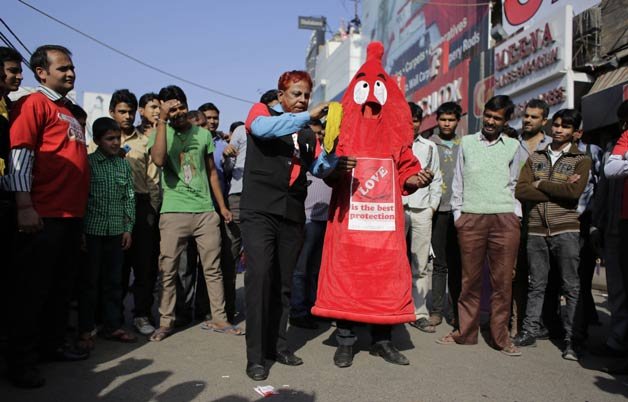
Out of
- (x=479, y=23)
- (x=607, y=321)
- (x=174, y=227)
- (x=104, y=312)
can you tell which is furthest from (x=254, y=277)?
(x=479, y=23)

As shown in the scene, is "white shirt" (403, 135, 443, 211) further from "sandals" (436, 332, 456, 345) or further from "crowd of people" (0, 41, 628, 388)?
"sandals" (436, 332, 456, 345)

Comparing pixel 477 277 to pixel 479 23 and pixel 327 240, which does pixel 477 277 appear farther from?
pixel 479 23

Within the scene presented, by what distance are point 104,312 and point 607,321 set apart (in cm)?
498

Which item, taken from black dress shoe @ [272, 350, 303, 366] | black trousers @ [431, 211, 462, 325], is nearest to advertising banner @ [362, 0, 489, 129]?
black trousers @ [431, 211, 462, 325]

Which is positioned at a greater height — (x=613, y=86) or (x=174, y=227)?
(x=613, y=86)

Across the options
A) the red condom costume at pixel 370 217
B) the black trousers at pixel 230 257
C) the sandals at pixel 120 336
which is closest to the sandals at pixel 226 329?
the black trousers at pixel 230 257

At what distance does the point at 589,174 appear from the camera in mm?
4508

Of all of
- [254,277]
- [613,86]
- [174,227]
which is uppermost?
[613,86]

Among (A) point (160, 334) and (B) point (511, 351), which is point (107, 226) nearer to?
(A) point (160, 334)

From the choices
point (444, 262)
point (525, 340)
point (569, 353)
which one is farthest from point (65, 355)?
point (569, 353)

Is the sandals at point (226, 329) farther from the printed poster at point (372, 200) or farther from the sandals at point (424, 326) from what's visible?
the sandals at point (424, 326)

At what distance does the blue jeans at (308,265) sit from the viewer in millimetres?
5617

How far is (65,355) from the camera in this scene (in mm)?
3859

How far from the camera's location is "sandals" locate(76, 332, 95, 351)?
13.3ft
